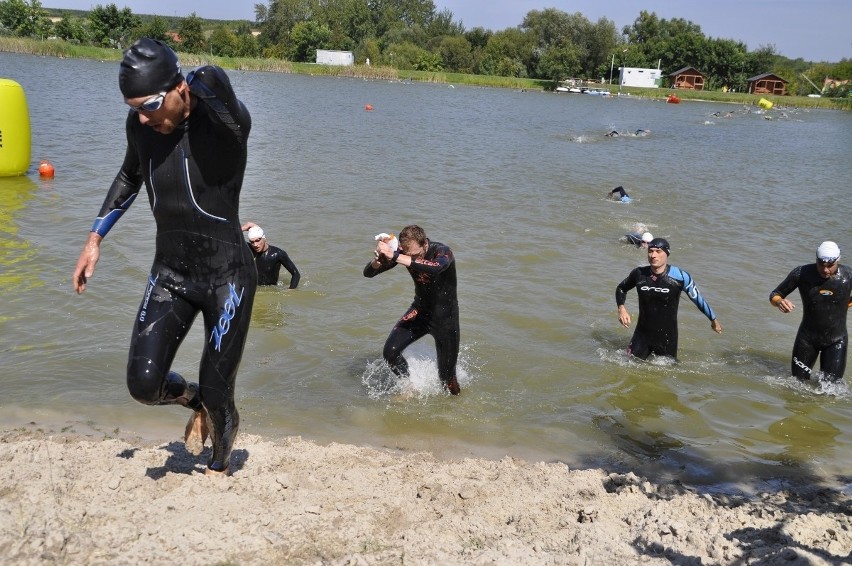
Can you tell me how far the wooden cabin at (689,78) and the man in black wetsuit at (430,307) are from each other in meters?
105

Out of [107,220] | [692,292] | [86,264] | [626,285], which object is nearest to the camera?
[86,264]

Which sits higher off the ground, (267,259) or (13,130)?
(13,130)

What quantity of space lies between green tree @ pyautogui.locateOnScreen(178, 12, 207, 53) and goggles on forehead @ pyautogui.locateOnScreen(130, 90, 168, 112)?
335 feet

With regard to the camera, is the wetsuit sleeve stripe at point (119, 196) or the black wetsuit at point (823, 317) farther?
the black wetsuit at point (823, 317)

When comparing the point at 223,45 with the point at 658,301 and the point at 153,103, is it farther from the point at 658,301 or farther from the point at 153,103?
the point at 153,103

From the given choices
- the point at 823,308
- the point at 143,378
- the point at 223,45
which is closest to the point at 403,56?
the point at 223,45

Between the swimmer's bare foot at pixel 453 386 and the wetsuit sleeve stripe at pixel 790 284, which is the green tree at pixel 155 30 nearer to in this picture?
the swimmer's bare foot at pixel 453 386

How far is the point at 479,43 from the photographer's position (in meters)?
123

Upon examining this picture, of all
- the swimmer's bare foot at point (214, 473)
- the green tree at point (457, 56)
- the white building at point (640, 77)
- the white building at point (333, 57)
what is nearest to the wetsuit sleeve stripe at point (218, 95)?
the swimmer's bare foot at point (214, 473)

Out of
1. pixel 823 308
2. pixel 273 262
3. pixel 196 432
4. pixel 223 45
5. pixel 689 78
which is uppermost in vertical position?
pixel 223 45

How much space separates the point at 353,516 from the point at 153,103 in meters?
2.24

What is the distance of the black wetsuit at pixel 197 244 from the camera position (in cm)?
368

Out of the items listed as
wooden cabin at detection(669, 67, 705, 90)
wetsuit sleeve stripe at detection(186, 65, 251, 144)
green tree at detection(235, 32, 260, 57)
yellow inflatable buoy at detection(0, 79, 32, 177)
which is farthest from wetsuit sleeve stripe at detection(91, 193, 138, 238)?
wooden cabin at detection(669, 67, 705, 90)

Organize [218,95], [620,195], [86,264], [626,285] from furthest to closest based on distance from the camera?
1. [620,195]
2. [626,285]
3. [86,264]
4. [218,95]
